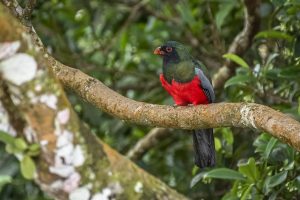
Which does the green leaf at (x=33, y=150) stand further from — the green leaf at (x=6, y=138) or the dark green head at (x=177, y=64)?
the dark green head at (x=177, y=64)

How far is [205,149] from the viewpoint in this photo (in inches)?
157

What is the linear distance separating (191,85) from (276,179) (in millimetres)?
932

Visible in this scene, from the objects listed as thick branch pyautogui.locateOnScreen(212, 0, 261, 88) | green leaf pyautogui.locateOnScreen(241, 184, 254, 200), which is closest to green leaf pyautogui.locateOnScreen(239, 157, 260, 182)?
green leaf pyautogui.locateOnScreen(241, 184, 254, 200)

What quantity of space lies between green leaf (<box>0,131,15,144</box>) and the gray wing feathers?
211 cm

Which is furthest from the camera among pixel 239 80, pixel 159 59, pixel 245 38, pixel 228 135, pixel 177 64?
pixel 159 59

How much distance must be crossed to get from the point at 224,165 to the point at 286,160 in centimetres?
85

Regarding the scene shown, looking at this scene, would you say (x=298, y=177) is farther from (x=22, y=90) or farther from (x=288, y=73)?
(x=22, y=90)

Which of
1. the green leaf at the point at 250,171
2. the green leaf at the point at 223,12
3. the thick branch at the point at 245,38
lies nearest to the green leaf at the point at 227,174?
the green leaf at the point at 250,171

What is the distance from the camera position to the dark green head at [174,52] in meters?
4.20

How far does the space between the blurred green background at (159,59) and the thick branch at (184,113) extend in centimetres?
93

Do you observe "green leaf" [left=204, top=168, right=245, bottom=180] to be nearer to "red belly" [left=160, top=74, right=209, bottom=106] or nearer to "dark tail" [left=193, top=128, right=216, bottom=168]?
"dark tail" [left=193, top=128, right=216, bottom=168]

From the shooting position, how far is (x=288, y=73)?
12.4 ft

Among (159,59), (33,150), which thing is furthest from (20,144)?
(159,59)

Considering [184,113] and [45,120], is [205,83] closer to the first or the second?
[184,113]
